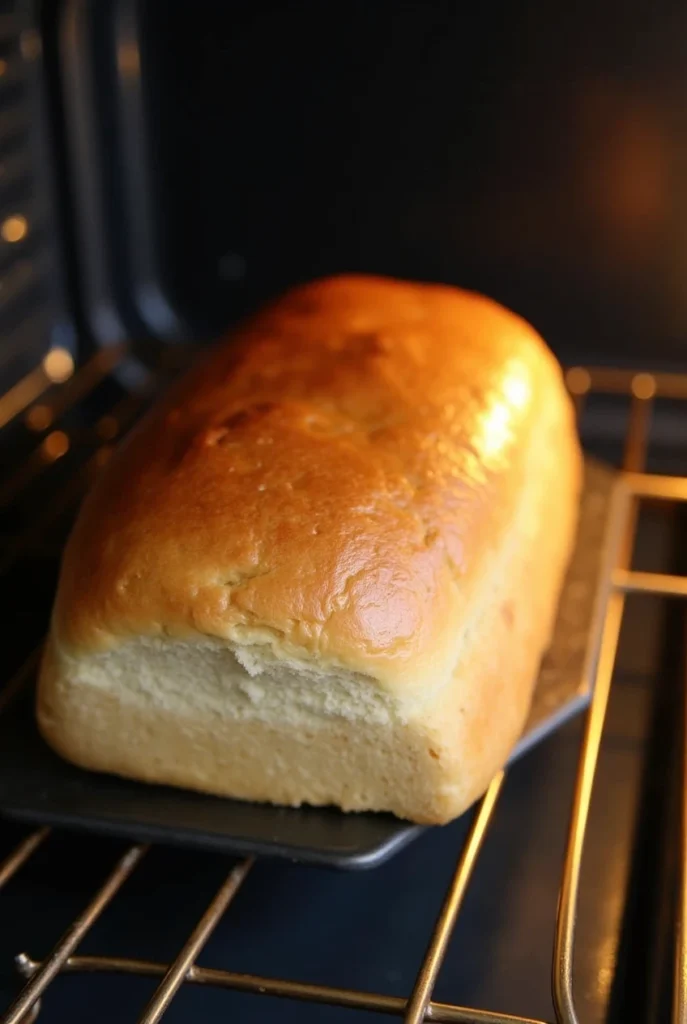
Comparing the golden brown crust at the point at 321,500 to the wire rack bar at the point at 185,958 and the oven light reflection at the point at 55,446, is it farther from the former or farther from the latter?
the oven light reflection at the point at 55,446

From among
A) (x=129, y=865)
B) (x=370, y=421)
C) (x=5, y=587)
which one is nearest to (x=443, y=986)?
(x=129, y=865)

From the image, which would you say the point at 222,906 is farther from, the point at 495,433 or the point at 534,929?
the point at 495,433

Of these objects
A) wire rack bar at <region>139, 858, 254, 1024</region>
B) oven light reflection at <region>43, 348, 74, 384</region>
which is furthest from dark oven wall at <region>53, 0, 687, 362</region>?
wire rack bar at <region>139, 858, 254, 1024</region>

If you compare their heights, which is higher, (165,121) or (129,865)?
(165,121)

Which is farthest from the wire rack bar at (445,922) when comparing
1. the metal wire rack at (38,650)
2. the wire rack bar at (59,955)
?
the wire rack bar at (59,955)

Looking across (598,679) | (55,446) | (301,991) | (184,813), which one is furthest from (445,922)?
(55,446)

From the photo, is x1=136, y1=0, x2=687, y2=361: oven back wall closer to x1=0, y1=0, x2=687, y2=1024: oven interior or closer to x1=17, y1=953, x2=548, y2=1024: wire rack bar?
x1=0, y1=0, x2=687, y2=1024: oven interior

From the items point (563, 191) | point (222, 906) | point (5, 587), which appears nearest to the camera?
point (222, 906)
